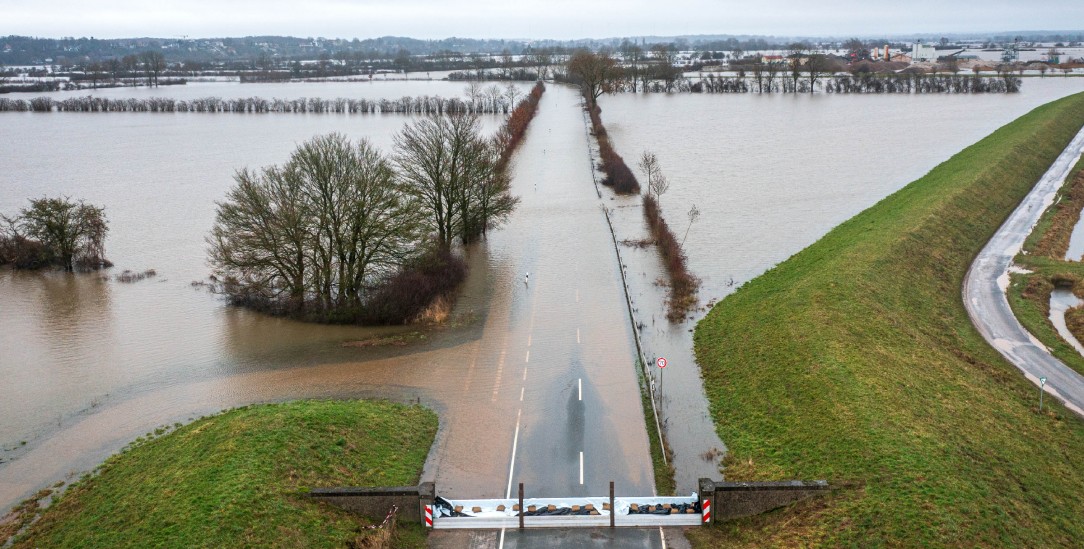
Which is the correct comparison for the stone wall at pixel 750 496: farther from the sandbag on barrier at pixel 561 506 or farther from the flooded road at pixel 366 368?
the flooded road at pixel 366 368

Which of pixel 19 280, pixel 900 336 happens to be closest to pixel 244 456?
pixel 900 336

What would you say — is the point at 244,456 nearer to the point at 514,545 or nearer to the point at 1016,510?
the point at 514,545

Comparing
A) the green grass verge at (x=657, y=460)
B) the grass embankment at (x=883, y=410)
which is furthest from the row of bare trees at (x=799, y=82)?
the green grass verge at (x=657, y=460)

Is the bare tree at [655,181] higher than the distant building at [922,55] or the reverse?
the reverse

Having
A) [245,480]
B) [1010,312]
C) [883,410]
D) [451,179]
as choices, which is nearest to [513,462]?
[245,480]

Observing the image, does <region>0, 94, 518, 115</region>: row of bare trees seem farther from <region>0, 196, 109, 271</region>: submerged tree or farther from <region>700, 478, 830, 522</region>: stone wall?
<region>700, 478, 830, 522</region>: stone wall

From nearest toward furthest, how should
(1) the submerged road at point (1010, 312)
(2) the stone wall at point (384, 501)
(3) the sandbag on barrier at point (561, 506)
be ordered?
(2) the stone wall at point (384, 501), (3) the sandbag on barrier at point (561, 506), (1) the submerged road at point (1010, 312)

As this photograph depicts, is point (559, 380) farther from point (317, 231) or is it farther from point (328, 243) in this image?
point (328, 243)
